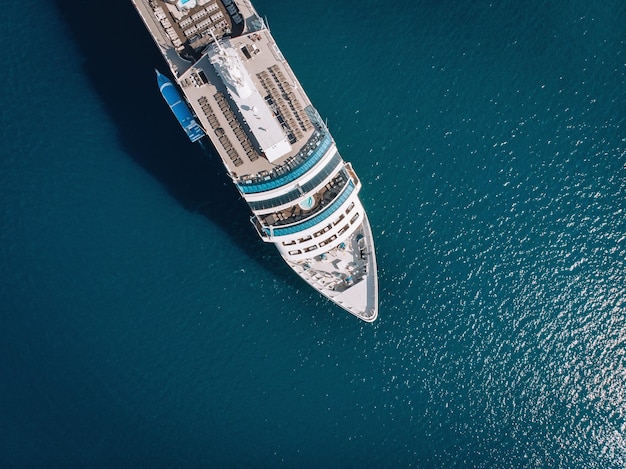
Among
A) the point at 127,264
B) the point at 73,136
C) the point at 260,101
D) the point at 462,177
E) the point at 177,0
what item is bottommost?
the point at 462,177

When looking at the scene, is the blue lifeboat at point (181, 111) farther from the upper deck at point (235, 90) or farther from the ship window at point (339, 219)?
the ship window at point (339, 219)

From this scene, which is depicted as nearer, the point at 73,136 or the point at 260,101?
the point at 260,101

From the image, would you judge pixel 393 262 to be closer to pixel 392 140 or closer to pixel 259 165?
pixel 392 140

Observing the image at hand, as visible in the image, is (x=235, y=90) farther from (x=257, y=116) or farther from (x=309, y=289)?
(x=309, y=289)

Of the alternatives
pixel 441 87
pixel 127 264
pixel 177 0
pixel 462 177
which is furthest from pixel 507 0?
pixel 127 264

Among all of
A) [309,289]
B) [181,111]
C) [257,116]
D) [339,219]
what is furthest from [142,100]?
[309,289]
